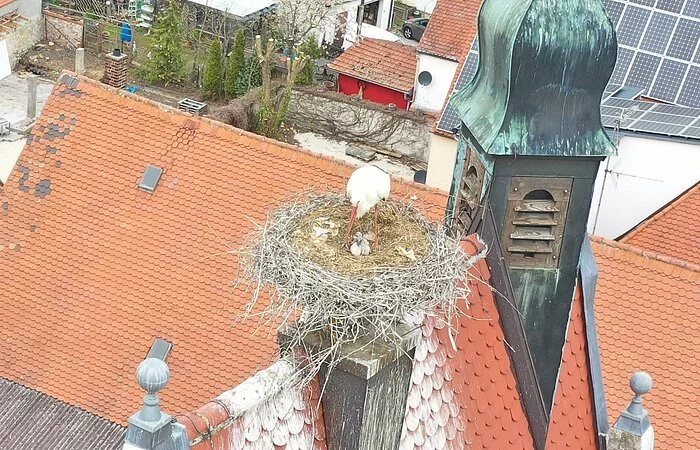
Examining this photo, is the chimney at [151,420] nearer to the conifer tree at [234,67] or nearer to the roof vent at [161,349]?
the roof vent at [161,349]

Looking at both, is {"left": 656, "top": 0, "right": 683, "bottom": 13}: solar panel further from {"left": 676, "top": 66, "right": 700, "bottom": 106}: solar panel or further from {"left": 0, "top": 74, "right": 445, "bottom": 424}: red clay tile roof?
{"left": 0, "top": 74, "right": 445, "bottom": 424}: red clay tile roof

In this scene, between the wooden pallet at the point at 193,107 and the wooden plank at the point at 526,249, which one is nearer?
the wooden plank at the point at 526,249

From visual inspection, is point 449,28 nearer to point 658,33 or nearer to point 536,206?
point 658,33

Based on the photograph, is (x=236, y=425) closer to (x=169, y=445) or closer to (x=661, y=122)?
(x=169, y=445)

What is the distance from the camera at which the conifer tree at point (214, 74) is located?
3017 cm

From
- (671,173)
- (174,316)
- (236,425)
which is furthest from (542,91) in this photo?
(671,173)

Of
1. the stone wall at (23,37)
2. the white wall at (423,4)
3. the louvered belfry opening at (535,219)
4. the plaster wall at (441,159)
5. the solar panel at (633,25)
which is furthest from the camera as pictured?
the white wall at (423,4)

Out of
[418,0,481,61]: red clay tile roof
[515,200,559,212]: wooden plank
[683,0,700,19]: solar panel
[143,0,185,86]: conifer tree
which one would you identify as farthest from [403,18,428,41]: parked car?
[515,200,559,212]: wooden plank

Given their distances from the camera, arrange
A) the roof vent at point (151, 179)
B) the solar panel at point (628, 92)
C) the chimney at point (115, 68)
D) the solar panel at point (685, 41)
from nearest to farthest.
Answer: the roof vent at point (151, 179)
the solar panel at point (628, 92)
the solar panel at point (685, 41)
the chimney at point (115, 68)

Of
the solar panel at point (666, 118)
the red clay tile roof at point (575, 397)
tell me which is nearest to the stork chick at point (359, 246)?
the red clay tile roof at point (575, 397)

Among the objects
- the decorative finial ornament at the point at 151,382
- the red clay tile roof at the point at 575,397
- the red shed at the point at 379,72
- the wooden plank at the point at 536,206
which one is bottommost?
the red shed at the point at 379,72

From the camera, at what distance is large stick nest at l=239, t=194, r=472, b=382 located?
229 inches

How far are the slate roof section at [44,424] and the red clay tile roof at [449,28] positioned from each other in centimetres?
1806

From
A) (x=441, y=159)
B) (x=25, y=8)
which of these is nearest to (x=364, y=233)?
(x=441, y=159)
